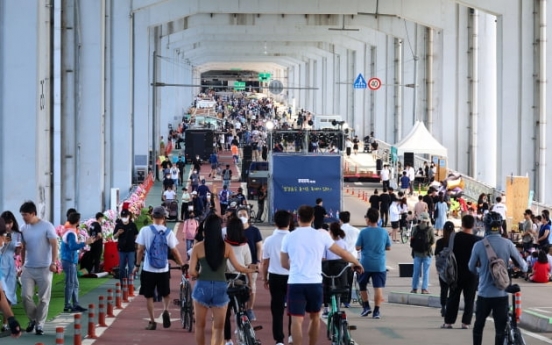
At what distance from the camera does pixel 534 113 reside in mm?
50125

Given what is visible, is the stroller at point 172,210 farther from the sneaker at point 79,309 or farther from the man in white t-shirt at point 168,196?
the sneaker at point 79,309

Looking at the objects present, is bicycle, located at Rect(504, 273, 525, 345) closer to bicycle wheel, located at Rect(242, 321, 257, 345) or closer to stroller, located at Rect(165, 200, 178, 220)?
bicycle wheel, located at Rect(242, 321, 257, 345)

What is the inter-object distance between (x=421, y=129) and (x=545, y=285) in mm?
31112

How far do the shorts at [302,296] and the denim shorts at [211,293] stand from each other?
68 centimetres

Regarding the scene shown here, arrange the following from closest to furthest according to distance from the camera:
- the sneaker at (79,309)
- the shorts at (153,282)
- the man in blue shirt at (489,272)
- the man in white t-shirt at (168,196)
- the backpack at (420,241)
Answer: the man in blue shirt at (489,272)
the shorts at (153,282)
the sneaker at (79,309)
the backpack at (420,241)
the man in white t-shirt at (168,196)

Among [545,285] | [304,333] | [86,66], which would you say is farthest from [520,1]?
[304,333]

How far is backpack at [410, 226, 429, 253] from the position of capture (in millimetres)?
23047

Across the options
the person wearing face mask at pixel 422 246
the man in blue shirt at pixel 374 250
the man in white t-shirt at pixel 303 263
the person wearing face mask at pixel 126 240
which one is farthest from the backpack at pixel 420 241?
the man in white t-shirt at pixel 303 263

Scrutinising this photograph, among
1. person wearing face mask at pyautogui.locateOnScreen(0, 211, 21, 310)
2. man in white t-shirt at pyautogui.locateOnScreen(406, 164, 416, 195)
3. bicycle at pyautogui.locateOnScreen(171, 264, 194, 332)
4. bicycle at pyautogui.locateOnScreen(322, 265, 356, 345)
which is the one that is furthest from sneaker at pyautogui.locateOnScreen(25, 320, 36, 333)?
man in white t-shirt at pyautogui.locateOnScreen(406, 164, 416, 195)

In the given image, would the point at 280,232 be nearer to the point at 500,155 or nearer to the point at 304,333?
the point at 304,333

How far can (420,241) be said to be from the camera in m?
23.1

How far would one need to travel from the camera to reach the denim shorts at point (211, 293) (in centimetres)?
1370

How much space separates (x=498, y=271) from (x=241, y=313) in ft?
8.75

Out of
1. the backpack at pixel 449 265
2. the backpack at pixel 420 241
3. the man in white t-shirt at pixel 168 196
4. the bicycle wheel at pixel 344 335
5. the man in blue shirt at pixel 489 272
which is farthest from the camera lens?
the man in white t-shirt at pixel 168 196
